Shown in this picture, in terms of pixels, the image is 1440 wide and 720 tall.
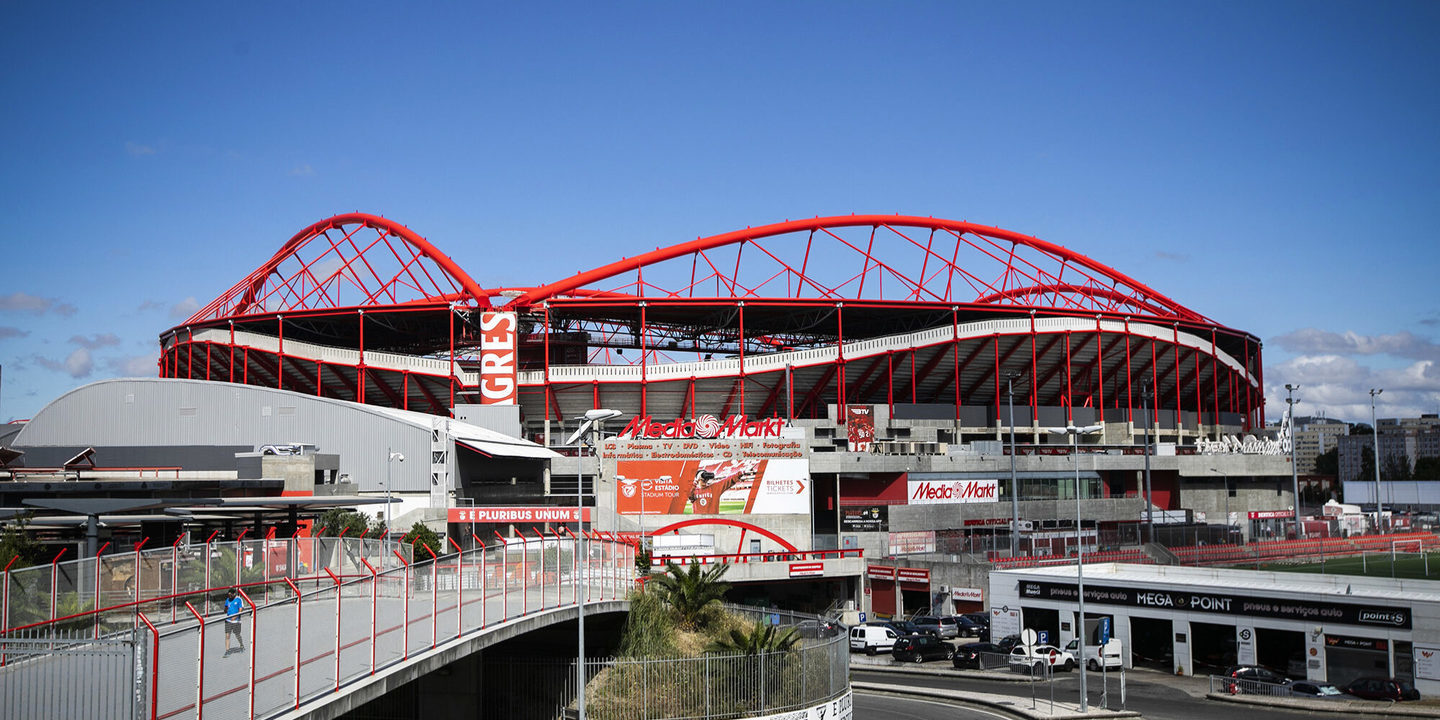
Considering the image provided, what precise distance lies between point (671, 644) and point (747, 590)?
33.6m

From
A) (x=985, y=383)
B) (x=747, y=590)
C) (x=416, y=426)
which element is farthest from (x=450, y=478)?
(x=985, y=383)

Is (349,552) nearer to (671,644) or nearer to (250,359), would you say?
(671,644)

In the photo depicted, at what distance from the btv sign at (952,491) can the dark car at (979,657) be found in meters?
27.1

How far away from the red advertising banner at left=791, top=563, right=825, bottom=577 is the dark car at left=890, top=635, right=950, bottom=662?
1261cm

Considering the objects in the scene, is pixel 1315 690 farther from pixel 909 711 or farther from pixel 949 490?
pixel 949 490

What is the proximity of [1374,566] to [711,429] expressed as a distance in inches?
1424

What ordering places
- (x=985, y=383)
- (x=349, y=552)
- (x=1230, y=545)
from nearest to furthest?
1. (x=349, y=552)
2. (x=1230, y=545)
3. (x=985, y=383)

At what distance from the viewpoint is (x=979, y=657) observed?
1914 inches

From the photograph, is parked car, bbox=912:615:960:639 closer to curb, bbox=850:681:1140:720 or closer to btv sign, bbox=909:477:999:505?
curb, bbox=850:681:1140:720

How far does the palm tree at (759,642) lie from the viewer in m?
29.5

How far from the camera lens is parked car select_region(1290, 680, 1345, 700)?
39156 millimetres

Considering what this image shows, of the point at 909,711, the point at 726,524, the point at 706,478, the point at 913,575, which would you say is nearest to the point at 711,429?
the point at 706,478

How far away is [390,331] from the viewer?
100062 millimetres

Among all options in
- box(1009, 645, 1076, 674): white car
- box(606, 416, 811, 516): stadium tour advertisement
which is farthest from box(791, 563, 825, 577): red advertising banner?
box(1009, 645, 1076, 674): white car
